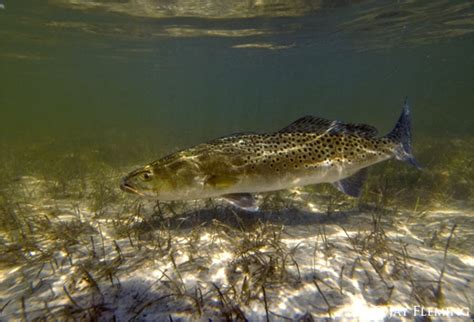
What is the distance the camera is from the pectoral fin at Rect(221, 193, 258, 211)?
170 inches

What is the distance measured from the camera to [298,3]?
17719 mm

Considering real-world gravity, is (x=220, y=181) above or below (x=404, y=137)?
below

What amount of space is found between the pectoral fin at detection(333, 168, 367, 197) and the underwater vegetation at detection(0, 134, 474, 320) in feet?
2.17

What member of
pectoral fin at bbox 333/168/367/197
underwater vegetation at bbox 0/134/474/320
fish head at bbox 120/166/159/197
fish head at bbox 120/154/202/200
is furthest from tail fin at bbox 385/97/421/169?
fish head at bbox 120/166/159/197

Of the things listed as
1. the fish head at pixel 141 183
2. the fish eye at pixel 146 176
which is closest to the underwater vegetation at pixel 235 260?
the fish head at pixel 141 183

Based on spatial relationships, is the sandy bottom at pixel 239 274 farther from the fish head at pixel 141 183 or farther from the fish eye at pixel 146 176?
the fish eye at pixel 146 176

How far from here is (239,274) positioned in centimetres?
353

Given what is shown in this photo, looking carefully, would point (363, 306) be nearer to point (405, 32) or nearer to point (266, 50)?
point (405, 32)

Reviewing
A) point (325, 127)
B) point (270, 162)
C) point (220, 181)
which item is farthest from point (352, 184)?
point (220, 181)

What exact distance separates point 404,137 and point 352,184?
1.32 meters

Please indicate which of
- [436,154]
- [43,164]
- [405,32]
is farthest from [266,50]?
[43,164]

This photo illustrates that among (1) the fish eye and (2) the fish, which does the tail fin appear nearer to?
(2) the fish

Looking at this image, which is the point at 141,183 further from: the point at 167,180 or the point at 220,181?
the point at 220,181

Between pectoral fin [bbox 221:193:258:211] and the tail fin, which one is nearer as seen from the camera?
pectoral fin [bbox 221:193:258:211]
